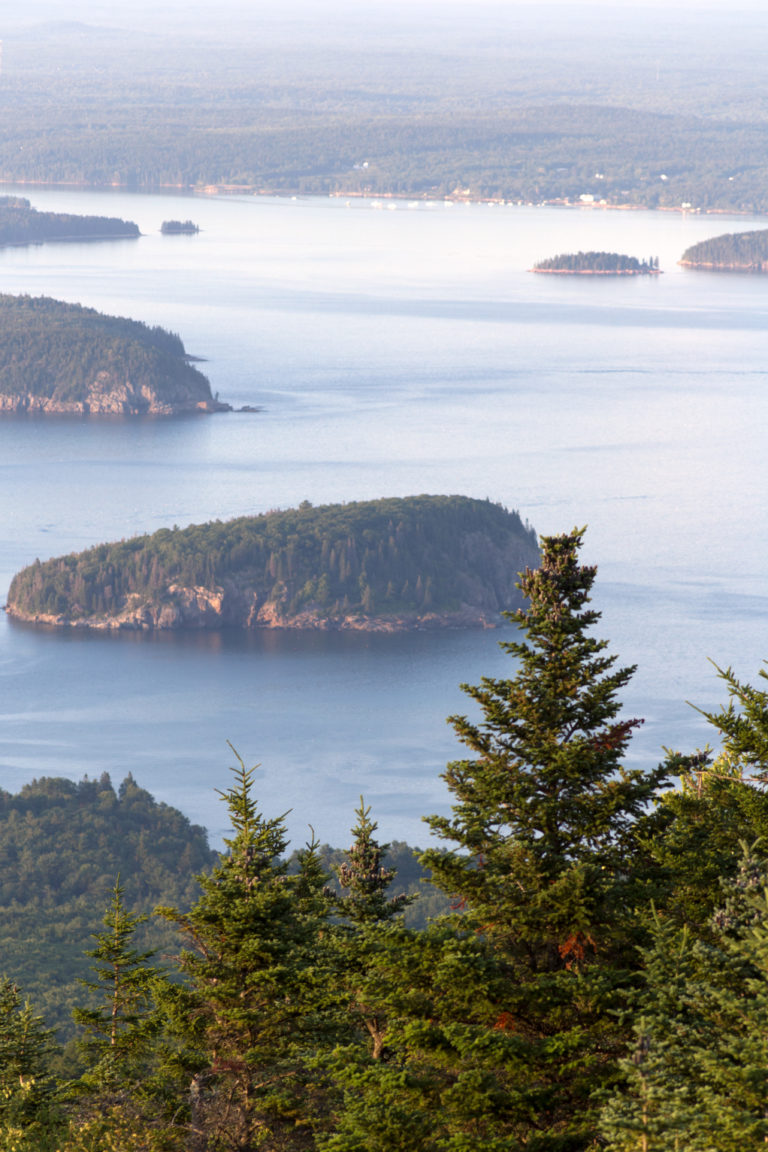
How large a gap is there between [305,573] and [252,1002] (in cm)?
17088

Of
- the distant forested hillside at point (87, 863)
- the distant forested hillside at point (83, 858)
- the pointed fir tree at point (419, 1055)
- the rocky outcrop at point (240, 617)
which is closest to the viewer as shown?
the pointed fir tree at point (419, 1055)

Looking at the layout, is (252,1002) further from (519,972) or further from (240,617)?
(240,617)

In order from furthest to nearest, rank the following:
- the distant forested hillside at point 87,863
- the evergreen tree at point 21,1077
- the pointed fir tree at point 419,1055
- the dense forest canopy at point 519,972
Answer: the distant forested hillside at point 87,863
the evergreen tree at point 21,1077
the pointed fir tree at point 419,1055
the dense forest canopy at point 519,972

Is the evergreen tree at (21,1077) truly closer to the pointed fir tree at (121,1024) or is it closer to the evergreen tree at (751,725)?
the pointed fir tree at (121,1024)

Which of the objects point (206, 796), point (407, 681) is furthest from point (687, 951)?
point (407, 681)

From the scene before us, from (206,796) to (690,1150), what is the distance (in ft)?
373

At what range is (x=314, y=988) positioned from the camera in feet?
71.3

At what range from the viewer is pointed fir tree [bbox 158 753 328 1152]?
20938mm

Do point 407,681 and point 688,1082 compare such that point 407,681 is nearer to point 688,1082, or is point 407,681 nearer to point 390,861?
point 390,861

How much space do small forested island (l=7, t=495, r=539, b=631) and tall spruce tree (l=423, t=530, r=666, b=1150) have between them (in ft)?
534

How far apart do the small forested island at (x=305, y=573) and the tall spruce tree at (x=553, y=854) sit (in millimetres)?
162690

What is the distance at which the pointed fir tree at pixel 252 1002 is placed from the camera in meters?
20.9

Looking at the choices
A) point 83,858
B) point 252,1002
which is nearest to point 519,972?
point 252,1002

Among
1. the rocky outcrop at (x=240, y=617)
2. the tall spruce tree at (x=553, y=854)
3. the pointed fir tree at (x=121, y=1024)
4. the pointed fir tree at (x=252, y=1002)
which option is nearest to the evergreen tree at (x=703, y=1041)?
the tall spruce tree at (x=553, y=854)
